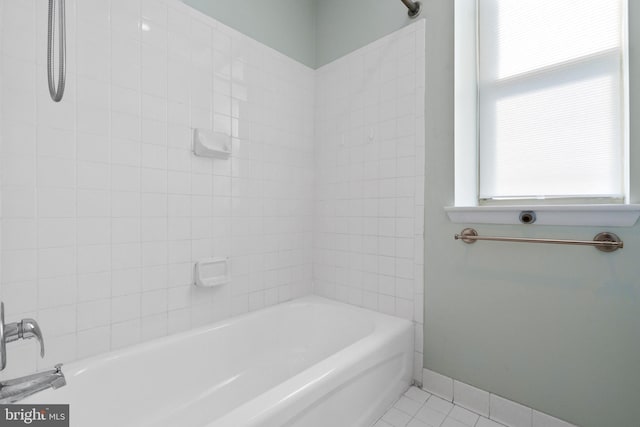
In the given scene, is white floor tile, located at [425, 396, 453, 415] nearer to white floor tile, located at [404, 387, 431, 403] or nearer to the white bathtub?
white floor tile, located at [404, 387, 431, 403]

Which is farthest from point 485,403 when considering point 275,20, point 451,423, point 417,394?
point 275,20

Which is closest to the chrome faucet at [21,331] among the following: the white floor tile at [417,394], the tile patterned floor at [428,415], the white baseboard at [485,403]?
the tile patterned floor at [428,415]

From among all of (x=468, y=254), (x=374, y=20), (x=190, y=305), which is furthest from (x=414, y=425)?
(x=374, y=20)

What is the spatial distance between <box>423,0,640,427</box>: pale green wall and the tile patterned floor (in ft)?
0.49

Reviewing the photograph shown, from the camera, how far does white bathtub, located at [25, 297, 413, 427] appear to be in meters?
1.08

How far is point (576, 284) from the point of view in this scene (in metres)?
1.27

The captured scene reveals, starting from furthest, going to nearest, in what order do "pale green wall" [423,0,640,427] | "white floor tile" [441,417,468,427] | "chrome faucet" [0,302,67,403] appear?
"white floor tile" [441,417,468,427] → "pale green wall" [423,0,640,427] → "chrome faucet" [0,302,67,403]

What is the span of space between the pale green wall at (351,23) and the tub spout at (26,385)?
2.21 meters

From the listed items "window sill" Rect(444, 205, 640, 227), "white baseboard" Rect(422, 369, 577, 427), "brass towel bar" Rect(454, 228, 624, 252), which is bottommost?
"white baseboard" Rect(422, 369, 577, 427)

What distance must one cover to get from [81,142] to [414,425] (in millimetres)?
1940

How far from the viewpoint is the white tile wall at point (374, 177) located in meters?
1.76

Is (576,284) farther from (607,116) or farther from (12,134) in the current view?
(12,134)

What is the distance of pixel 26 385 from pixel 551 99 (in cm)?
226

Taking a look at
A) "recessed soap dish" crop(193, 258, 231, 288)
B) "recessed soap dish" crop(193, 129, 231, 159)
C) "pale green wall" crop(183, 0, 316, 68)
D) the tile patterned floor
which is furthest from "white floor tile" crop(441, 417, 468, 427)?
"pale green wall" crop(183, 0, 316, 68)
